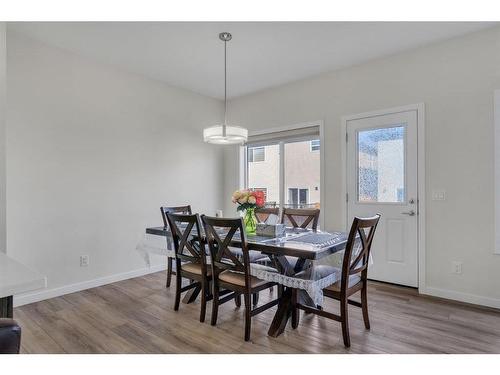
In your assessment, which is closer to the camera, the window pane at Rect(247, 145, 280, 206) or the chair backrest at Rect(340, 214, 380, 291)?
the chair backrest at Rect(340, 214, 380, 291)

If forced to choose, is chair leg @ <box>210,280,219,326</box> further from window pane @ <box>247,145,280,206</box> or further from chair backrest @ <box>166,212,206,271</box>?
window pane @ <box>247,145,280,206</box>

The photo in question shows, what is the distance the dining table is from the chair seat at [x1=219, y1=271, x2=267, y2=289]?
0.06 meters

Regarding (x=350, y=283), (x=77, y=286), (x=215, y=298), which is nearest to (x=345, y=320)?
(x=350, y=283)

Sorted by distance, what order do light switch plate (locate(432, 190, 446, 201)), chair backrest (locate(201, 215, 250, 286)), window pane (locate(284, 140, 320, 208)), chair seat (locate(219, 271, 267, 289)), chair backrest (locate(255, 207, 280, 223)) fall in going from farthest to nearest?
1. window pane (locate(284, 140, 320, 208))
2. chair backrest (locate(255, 207, 280, 223))
3. light switch plate (locate(432, 190, 446, 201))
4. chair seat (locate(219, 271, 267, 289))
5. chair backrest (locate(201, 215, 250, 286))

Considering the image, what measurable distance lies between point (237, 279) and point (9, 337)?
5.68 ft

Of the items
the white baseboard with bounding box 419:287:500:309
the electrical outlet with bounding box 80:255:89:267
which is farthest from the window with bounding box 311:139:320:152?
the electrical outlet with bounding box 80:255:89:267

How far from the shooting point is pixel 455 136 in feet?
9.97

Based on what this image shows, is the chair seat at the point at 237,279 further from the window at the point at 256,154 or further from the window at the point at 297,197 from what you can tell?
the window at the point at 256,154

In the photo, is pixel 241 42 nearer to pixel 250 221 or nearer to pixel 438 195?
pixel 250 221

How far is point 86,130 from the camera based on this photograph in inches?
136

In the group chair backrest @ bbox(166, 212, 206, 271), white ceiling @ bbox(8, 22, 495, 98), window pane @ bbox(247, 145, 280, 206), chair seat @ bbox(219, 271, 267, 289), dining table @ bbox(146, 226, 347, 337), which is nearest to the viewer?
dining table @ bbox(146, 226, 347, 337)

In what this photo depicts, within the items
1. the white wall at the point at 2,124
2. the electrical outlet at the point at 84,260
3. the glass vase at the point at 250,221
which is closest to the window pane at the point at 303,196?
the glass vase at the point at 250,221

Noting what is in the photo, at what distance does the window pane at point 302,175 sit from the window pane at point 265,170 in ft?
0.68

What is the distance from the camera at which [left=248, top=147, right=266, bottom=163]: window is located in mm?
4871
